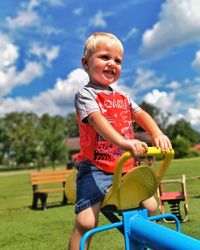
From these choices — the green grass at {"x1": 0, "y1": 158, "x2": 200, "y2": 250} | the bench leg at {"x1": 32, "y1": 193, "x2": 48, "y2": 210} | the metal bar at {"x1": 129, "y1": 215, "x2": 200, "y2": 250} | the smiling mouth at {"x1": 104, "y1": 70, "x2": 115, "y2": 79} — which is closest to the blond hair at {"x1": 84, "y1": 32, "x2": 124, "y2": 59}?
the smiling mouth at {"x1": 104, "y1": 70, "x2": 115, "y2": 79}

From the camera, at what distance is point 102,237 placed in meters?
5.82

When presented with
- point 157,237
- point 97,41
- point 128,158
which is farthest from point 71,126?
point 157,237

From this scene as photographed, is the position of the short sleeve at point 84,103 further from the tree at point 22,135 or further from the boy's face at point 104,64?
the tree at point 22,135

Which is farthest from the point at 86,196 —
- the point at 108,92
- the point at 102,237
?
the point at 102,237

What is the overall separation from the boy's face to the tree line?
174 ft

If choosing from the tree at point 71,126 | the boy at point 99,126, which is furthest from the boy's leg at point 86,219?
the tree at point 71,126

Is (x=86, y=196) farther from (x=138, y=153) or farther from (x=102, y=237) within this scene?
(x=102, y=237)

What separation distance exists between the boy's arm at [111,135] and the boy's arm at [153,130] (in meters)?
0.22

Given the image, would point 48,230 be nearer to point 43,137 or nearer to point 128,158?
point 128,158

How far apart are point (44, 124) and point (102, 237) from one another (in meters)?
91.5

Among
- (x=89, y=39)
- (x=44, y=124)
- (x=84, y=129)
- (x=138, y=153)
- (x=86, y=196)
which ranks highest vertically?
(x=44, y=124)

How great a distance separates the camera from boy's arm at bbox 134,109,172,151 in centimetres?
227

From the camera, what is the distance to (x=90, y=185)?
2447 mm

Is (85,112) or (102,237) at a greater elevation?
(85,112)
